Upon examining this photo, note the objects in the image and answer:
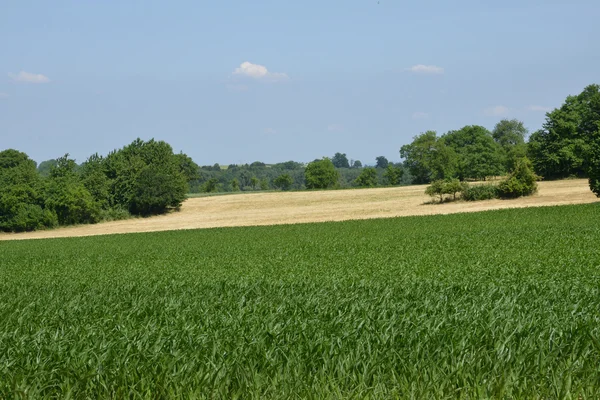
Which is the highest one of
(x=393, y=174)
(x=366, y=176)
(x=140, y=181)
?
(x=140, y=181)

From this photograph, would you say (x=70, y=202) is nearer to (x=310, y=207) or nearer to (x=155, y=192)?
(x=155, y=192)

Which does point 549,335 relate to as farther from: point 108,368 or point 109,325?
point 109,325

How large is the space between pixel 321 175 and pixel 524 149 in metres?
42.7

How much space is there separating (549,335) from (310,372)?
2774 millimetres

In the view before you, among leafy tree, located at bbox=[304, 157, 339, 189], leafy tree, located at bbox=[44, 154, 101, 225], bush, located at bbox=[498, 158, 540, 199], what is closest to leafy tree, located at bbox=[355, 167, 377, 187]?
leafy tree, located at bbox=[304, 157, 339, 189]

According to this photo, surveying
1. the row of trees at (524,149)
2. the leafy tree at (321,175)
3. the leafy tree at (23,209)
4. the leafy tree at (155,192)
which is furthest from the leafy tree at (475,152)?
the leafy tree at (23,209)

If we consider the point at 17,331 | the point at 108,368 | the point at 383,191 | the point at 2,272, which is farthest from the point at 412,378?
the point at 383,191

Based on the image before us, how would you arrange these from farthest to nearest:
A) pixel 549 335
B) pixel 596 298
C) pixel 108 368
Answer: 1. pixel 596 298
2. pixel 549 335
3. pixel 108 368

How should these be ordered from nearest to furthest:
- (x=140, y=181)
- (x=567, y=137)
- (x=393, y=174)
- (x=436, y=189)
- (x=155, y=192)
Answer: (x=436, y=189), (x=155, y=192), (x=140, y=181), (x=567, y=137), (x=393, y=174)

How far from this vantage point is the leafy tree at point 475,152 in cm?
10050

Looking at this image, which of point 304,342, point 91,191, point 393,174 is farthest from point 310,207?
point 393,174

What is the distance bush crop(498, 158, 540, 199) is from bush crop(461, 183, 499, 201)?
0.58 m

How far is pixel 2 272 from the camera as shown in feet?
82.8

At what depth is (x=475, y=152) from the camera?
11369 cm
